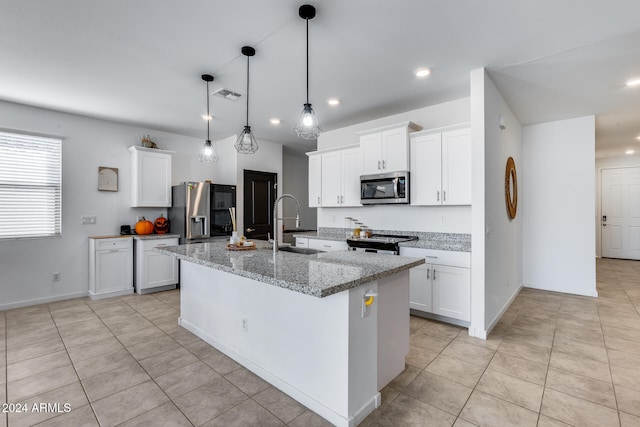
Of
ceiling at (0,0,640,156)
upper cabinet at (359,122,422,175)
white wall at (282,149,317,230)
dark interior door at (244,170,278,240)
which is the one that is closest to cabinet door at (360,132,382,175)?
upper cabinet at (359,122,422,175)

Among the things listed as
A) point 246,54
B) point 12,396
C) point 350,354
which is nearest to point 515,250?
point 350,354

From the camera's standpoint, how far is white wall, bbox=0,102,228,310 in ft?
13.2

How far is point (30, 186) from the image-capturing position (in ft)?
13.6

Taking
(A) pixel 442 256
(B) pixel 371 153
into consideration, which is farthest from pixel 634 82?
(B) pixel 371 153

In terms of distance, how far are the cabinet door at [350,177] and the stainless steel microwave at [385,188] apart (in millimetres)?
214

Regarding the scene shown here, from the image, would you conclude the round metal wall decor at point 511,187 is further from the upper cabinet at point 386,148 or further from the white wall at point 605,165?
the white wall at point 605,165

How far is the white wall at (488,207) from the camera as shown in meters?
3.00

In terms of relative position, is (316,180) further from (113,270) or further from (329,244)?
(113,270)

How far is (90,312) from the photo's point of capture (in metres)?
3.83

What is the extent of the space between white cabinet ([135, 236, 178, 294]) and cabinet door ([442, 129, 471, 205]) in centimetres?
413

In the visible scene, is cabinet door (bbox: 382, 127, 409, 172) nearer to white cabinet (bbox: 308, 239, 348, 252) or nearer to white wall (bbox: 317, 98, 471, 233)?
white wall (bbox: 317, 98, 471, 233)

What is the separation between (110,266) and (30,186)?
147cm

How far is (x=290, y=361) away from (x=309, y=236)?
2.74 meters

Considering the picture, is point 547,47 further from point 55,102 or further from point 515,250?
point 55,102
